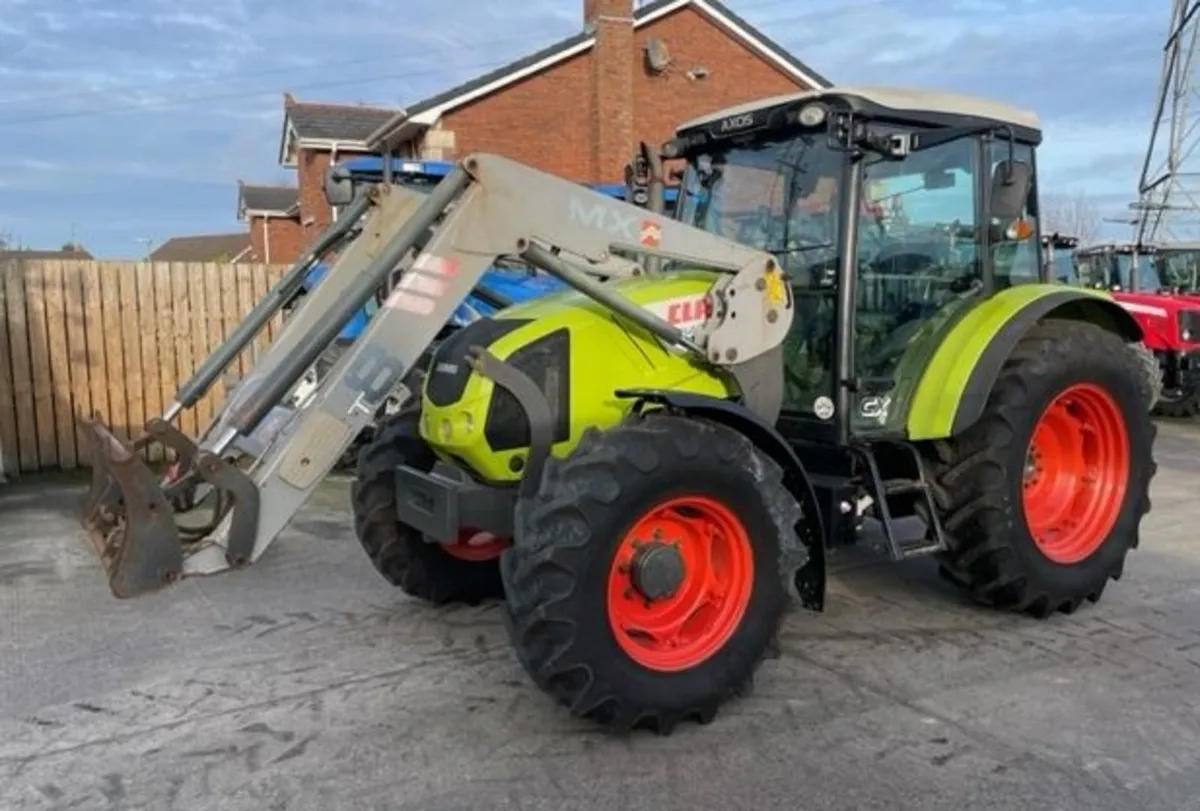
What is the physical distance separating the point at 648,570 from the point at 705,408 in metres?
0.61

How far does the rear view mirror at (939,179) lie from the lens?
195 inches

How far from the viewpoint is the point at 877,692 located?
4.23m

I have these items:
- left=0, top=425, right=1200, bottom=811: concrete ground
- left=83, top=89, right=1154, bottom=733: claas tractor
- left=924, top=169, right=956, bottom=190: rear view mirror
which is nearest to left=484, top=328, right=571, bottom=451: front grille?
left=83, top=89, right=1154, bottom=733: claas tractor

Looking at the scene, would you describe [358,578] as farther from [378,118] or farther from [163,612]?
[378,118]

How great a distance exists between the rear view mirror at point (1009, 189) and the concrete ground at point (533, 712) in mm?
1887

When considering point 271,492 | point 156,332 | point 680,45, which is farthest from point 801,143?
point 680,45

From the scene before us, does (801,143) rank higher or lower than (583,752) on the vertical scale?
higher

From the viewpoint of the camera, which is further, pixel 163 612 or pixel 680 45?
pixel 680 45

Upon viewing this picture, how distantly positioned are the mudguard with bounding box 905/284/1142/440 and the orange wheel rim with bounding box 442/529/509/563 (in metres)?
1.97

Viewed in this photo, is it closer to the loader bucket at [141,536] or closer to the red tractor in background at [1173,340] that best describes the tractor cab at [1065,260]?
the red tractor in background at [1173,340]

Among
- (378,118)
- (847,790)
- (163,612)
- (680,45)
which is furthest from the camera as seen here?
(378,118)

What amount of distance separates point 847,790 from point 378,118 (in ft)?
84.7

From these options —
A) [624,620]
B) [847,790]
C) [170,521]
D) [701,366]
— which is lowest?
[847,790]

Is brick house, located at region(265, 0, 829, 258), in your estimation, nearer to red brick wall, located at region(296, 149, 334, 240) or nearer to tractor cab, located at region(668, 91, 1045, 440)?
red brick wall, located at region(296, 149, 334, 240)
